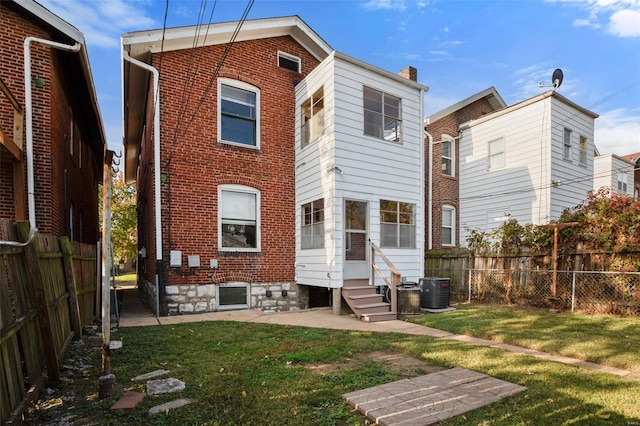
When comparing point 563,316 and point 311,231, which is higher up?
point 311,231

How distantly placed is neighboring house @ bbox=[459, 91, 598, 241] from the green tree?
2141cm

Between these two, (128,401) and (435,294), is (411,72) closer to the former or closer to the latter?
(435,294)

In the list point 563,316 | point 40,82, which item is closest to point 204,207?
point 40,82

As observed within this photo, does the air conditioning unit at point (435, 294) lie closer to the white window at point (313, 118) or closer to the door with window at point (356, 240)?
the door with window at point (356, 240)

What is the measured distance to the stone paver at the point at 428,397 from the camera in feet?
9.98

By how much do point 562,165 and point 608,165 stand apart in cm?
890

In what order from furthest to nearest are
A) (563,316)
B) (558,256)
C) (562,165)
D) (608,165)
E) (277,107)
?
1. (608,165)
2. (562,165)
3. (277,107)
4. (558,256)
5. (563,316)

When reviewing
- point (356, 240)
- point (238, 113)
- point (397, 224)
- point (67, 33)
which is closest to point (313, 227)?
point (356, 240)

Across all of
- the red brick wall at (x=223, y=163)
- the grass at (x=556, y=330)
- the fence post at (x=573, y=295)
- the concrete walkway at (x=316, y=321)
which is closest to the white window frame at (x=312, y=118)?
the red brick wall at (x=223, y=163)

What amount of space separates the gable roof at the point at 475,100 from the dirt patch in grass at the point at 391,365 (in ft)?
35.8

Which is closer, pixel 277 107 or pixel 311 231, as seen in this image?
pixel 311 231

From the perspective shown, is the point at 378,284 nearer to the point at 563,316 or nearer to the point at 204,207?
the point at 563,316

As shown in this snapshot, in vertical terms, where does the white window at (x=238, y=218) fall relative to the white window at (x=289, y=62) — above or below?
below

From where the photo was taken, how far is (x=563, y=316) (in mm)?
7629
